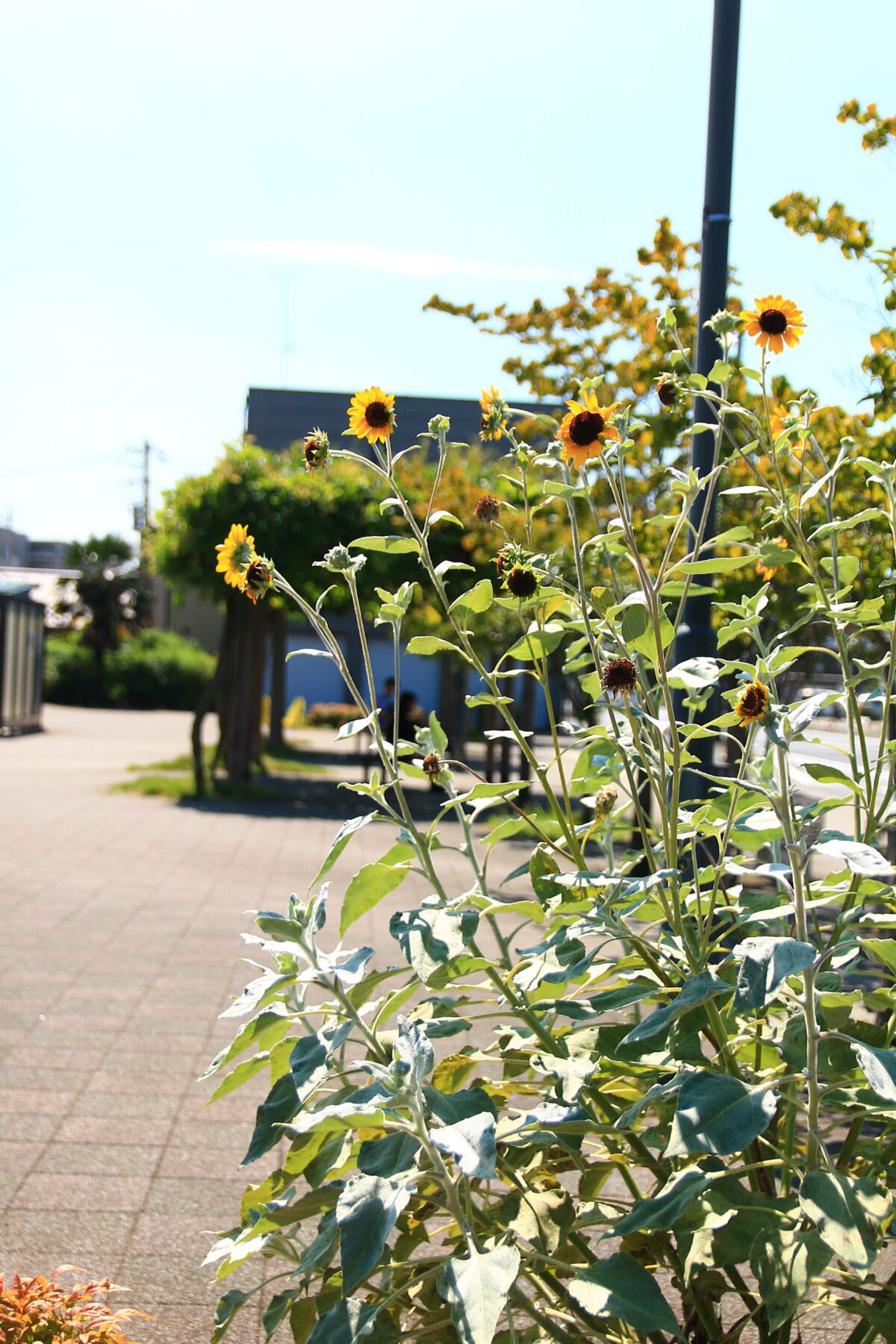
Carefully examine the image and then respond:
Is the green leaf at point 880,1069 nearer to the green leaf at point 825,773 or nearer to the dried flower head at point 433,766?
the green leaf at point 825,773

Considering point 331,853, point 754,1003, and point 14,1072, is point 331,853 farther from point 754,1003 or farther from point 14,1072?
point 14,1072

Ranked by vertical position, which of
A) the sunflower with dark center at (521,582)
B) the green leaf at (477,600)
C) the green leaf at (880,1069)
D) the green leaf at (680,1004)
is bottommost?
the green leaf at (880,1069)

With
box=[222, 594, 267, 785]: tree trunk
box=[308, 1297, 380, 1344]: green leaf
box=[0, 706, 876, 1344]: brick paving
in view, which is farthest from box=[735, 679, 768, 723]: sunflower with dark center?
box=[222, 594, 267, 785]: tree trunk

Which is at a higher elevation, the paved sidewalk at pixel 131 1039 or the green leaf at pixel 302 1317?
the green leaf at pixel 302 1317

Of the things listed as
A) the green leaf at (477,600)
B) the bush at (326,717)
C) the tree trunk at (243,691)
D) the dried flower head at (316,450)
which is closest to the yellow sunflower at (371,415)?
the dried flower head at (316,450)

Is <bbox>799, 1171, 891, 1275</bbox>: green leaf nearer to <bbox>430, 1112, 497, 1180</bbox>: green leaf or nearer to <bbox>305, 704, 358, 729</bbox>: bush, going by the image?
<bbox>430, 1112, 497, 1180</bbox>: green leaf

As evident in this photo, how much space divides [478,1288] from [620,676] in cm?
86

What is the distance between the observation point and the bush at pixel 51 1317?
6.49 ft

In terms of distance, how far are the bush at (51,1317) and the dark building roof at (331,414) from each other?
5.11 ft

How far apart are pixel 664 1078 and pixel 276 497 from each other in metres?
11.8

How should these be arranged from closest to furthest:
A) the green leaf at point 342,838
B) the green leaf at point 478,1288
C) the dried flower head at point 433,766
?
the green leaf at point 478,1288
the green leaf at point 342,838
the dried flower head at point 433,766

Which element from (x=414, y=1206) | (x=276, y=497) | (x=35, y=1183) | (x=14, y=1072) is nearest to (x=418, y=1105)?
(x=414, y=1206)

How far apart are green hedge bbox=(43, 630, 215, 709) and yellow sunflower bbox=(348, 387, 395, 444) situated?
3558 centimetres

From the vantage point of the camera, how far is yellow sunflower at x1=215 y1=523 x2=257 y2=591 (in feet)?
6.51
